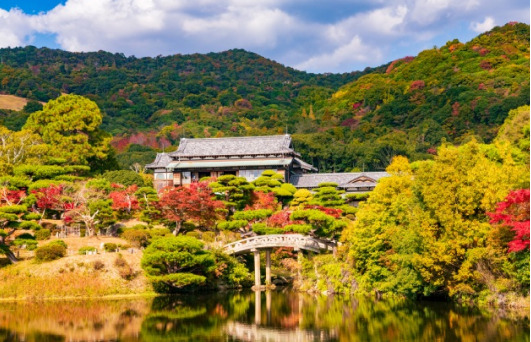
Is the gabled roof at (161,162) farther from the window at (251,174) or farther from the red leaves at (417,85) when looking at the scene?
the red leaves at (417,85)

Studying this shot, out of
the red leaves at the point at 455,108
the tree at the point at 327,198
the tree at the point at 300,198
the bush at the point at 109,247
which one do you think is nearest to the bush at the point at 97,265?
the bush at the point at 109,247

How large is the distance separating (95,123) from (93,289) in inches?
947

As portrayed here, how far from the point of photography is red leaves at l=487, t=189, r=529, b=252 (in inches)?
979

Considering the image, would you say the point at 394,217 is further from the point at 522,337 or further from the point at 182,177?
the point at 182,177

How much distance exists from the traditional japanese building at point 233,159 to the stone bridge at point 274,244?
14443 mm

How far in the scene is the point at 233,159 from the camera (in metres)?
54.9

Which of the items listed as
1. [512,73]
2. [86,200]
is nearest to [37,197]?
[86,200]

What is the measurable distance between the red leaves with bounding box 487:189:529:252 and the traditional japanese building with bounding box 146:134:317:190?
2735 cm

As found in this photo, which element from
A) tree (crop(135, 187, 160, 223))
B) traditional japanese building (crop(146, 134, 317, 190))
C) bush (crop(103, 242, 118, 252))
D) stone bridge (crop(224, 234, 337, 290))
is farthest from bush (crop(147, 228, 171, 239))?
traditional japanese building (crop(146, 134, 317, 190))

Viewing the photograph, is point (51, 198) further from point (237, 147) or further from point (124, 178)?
point (237, 147)

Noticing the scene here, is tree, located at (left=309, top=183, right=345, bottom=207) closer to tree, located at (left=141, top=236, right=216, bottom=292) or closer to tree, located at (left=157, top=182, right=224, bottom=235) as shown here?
tree, located at (left=157, top=182, right=224, bottom=235)

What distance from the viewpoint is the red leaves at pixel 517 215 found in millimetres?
24856

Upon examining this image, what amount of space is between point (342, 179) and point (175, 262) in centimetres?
2108

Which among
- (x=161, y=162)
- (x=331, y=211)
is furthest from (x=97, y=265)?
(x=161, y=162)
